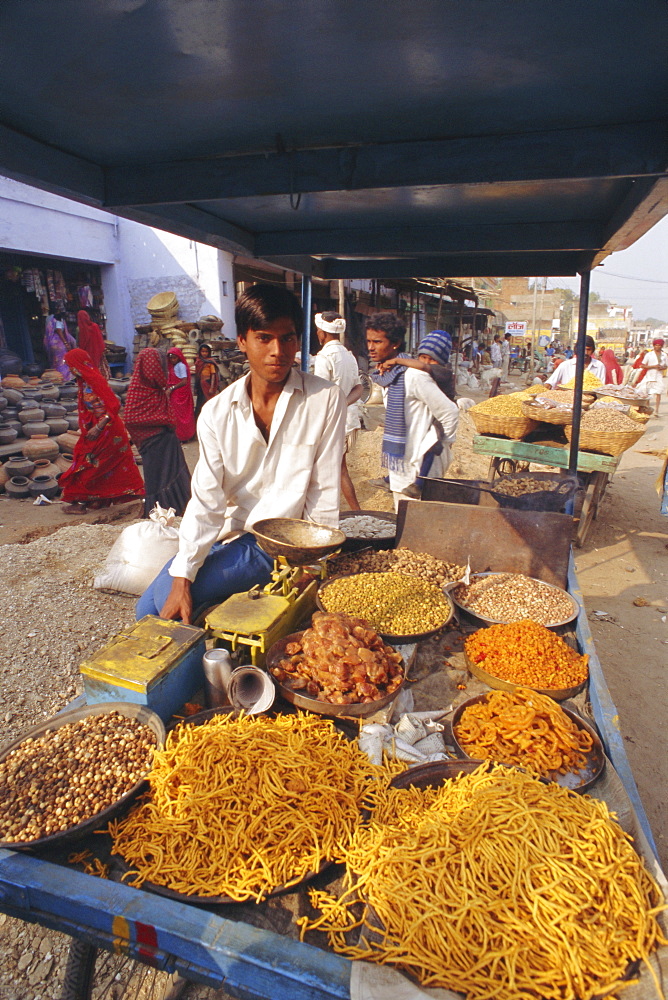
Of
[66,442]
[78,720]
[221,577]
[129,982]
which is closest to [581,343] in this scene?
[221,577]

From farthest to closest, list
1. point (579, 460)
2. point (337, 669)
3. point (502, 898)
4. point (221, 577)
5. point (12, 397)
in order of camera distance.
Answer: point (12, 397), point (579, 460), point (221, 577), point (337, 669), point (502, 898)

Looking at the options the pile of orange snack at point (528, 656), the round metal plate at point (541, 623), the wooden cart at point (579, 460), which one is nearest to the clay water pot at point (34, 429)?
the wooden cart at point (579, 460)

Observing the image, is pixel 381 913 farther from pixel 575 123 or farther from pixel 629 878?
pixel 575 123

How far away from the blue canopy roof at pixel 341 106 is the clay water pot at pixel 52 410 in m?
8.26

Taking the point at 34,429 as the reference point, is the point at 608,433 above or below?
above

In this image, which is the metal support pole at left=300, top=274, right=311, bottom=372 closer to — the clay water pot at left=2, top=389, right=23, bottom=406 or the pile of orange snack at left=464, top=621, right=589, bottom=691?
the pile of orange snack at left=464, top=621, right=589, bottom=691

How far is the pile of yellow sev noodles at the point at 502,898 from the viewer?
125 cm

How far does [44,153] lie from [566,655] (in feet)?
9.95

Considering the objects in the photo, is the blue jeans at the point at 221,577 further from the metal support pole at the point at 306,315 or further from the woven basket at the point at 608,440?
the woven basket at the point at 608,440

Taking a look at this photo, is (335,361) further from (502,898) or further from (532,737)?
(502,898)

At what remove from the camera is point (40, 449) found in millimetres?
8695

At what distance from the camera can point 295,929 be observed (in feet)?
4.67

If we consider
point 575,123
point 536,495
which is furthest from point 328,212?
point 536,495

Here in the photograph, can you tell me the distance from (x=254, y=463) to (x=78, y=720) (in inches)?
58.4
